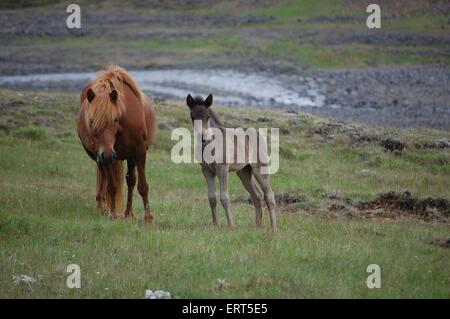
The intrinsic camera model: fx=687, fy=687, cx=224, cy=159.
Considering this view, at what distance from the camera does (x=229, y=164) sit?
1296cm

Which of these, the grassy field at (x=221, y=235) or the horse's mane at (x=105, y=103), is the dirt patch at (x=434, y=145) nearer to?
the grassy field at (x=221, y=235)

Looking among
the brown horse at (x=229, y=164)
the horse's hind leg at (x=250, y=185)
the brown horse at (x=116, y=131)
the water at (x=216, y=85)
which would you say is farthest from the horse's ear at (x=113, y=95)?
the water at (x=216, y=85)

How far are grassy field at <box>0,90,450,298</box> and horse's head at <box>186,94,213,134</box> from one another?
6.59ft

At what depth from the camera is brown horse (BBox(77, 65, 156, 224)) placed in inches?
488

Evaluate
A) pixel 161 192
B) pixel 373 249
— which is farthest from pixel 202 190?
pixel 373 249

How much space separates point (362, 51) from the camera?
55.8 metres

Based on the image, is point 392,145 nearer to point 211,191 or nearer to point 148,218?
point 211,191

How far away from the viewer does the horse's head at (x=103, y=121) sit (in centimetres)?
1227

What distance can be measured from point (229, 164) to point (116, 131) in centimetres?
220

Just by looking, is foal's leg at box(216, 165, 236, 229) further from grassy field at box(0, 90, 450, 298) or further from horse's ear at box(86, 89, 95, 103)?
horse's ear at box(86, 89, 95, 103)

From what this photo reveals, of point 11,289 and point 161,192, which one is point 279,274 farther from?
point 161,192

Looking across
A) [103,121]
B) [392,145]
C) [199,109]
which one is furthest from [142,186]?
[392,145]

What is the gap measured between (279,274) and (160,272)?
1699 mm

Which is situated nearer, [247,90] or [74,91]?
[74,91]
